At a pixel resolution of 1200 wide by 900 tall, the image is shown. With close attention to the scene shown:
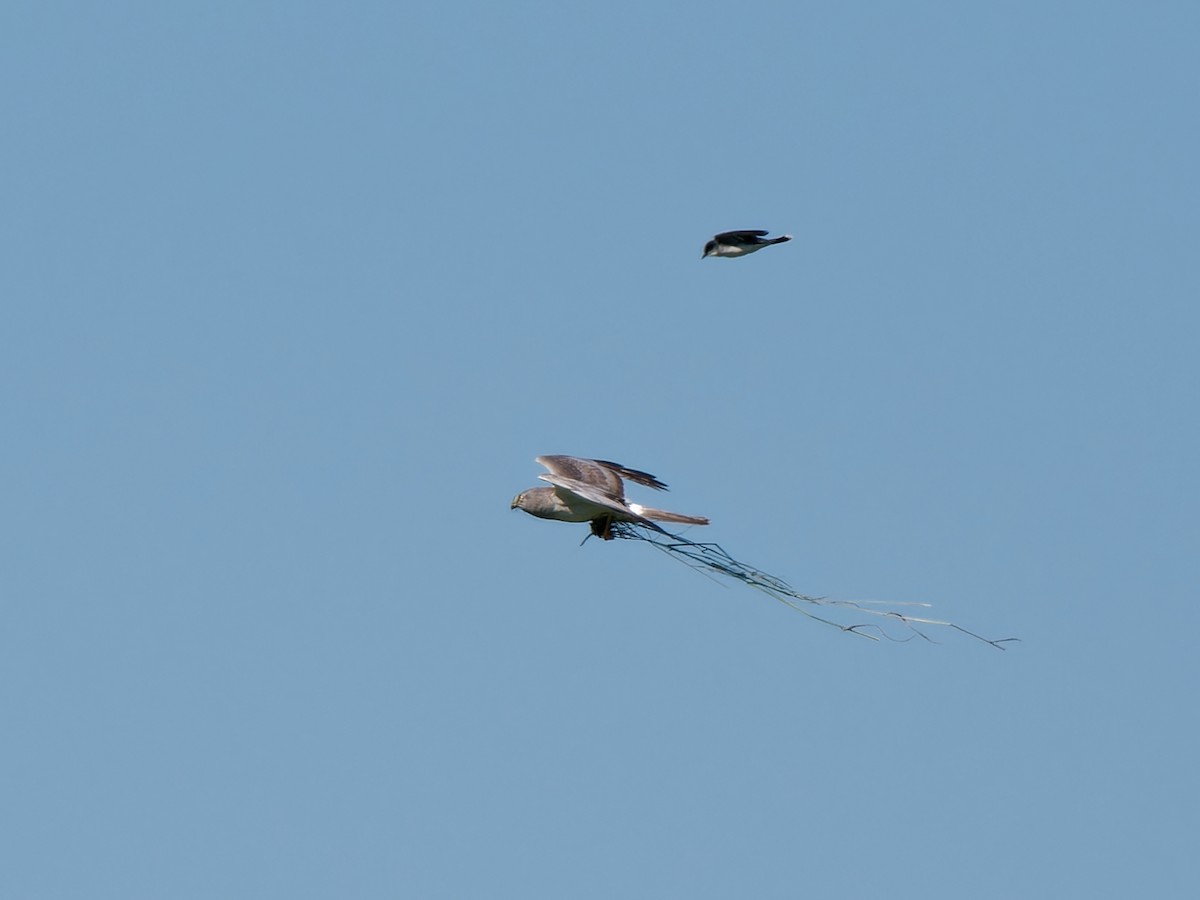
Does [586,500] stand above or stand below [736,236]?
below

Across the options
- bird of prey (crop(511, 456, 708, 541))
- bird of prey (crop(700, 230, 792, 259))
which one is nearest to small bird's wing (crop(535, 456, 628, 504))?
bird of prey (crop(511, 456, 708, 541))

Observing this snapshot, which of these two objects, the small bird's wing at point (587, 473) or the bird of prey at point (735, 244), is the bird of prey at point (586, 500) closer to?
the small bird's wing at point (587, 473)

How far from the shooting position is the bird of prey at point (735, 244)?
2342cm

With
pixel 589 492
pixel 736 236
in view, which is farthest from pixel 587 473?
pixel 736 236

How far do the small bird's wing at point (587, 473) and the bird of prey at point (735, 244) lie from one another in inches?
123

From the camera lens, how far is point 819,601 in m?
20.1

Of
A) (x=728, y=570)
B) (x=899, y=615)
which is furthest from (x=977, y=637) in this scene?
(x=728, y=570)

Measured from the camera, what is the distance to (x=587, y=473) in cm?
2412

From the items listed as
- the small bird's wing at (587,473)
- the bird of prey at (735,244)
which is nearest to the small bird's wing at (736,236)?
the bird of prey at (735,244)

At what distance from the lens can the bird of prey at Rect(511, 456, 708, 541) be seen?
22.1 m

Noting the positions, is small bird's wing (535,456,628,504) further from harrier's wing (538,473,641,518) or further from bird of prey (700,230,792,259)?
bird of prey (700,230,792,259)

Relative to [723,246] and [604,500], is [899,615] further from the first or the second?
[723,246]

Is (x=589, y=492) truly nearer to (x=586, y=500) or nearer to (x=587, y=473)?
(x=586, y=500)

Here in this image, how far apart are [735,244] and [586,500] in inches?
155
